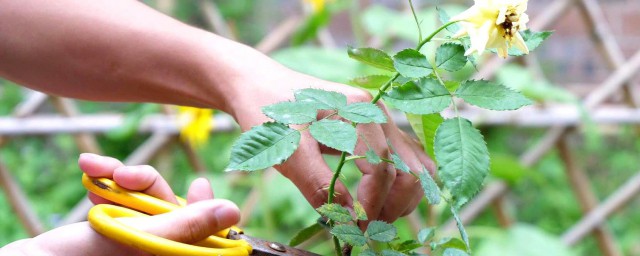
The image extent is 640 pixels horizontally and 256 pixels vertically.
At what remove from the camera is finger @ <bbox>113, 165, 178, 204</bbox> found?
18.1 inches

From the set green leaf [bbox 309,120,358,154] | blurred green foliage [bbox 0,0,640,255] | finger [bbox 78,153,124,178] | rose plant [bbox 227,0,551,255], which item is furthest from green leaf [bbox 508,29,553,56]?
blurred green foliage [bbox 0,0,640,255]

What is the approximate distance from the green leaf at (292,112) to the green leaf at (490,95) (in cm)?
7

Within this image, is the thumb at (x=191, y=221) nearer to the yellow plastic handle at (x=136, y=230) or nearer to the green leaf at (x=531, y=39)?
the yellow plastic handle at (x=136, y=230)

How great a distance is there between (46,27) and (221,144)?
5.95 feet

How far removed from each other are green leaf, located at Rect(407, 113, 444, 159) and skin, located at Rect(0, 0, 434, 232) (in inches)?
0.6

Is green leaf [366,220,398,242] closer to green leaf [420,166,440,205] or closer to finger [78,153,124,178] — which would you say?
green leaf [420,166,440,205]

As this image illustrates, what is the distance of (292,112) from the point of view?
420 millimetres

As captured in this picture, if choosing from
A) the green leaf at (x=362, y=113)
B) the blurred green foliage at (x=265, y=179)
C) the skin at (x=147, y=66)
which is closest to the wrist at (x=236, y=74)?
the skin at (x=147, y=66)

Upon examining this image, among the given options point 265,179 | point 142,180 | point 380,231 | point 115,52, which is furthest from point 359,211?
point 265,179

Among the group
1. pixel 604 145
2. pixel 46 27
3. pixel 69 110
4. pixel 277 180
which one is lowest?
pixel 604 145

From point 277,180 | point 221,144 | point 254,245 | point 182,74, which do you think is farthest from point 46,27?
point 221,144

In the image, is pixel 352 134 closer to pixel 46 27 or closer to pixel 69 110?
pixel 46 27

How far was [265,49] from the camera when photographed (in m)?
1.92

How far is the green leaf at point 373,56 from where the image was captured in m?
0.44
